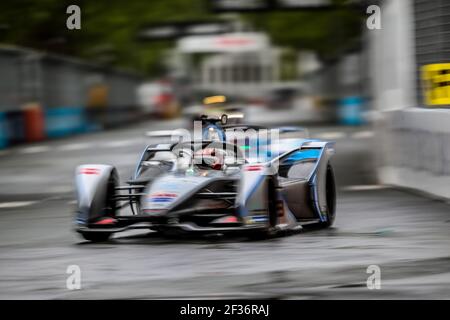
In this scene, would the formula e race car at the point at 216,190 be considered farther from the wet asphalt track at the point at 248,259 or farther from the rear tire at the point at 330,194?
the wet asphalt track at the point at 248,259

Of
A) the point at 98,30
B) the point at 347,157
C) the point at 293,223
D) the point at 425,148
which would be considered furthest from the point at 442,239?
the point at 98,30

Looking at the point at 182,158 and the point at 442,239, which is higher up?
the point at 182,158

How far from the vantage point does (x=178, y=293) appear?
8898 mm

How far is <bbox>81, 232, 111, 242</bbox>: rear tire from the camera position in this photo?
12.5m

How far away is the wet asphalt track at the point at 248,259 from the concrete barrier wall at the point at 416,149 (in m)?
0.38

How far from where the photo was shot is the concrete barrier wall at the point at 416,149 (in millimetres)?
16453

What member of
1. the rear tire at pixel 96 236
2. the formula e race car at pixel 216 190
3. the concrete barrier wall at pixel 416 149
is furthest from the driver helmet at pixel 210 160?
the concrete barrier wall at pixel 416 149

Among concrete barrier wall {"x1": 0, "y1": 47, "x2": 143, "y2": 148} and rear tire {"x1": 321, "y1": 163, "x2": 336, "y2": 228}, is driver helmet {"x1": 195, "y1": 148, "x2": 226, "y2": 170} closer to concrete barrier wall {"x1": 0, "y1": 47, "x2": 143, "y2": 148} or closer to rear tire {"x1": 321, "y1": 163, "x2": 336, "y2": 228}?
rear tire {"x1": 321, "y1": 163, "x2": 336, "y2": 228}

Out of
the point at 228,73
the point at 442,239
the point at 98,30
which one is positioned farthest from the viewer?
the point at 228,73

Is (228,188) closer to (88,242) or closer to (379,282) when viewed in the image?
(88,242)

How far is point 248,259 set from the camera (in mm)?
10758

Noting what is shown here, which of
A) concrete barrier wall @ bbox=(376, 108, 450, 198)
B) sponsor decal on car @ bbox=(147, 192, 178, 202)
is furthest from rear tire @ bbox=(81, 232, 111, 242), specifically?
concrete barrier wall @ bbox=(376, 108, 450, 198)

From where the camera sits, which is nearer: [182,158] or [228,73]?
[182,158]

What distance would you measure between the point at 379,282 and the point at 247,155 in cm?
428
